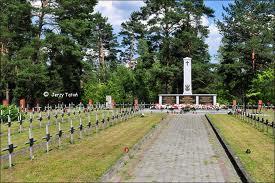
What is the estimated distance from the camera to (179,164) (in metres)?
15.0

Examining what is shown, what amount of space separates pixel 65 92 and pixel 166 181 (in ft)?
190

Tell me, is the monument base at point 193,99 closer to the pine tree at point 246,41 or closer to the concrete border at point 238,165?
the pine tree at point 246,41

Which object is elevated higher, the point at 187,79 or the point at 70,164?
the point at 187,79

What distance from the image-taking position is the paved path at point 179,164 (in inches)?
501

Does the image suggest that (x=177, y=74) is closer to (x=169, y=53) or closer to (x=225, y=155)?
(x=169, y=53)

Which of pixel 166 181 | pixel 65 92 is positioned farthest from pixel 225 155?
pixel 65 92

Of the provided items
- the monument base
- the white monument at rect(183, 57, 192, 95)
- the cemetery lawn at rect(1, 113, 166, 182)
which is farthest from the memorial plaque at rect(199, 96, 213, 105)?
the cemetery lawn at rect(1, 113, 166, 182)

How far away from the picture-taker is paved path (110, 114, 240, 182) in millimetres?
12734

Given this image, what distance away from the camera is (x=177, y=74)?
74.1 m

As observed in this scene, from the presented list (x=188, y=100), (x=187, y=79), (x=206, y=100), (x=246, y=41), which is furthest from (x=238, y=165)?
(x=246, y=41)

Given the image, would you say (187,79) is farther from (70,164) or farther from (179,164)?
(70,164)

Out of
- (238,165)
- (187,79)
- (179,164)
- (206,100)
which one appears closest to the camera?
(238,165)

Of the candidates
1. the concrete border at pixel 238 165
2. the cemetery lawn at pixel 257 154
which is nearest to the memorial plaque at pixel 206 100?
the cemetery lawn at pixel 257 154

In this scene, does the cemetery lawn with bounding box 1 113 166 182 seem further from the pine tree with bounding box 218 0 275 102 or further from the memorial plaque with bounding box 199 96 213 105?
the pine tree with bounding box 218 0 275 102
